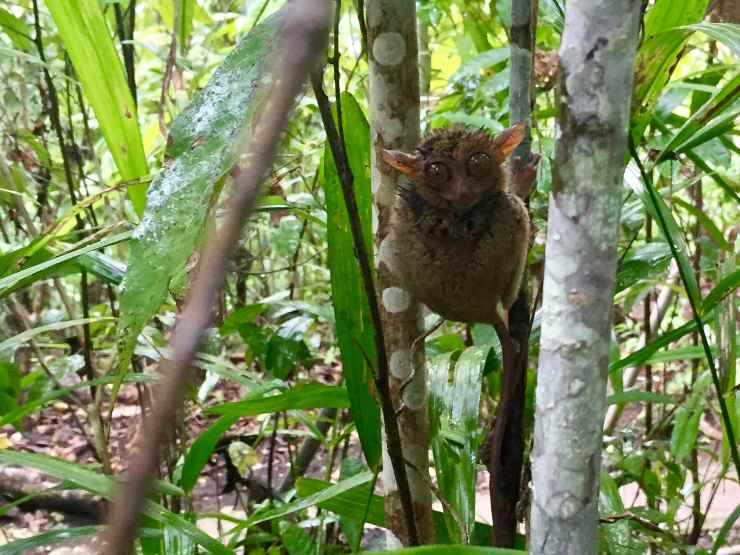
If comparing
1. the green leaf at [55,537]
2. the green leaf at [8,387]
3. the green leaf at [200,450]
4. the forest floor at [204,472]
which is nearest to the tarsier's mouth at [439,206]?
the green leaf at [200,450]

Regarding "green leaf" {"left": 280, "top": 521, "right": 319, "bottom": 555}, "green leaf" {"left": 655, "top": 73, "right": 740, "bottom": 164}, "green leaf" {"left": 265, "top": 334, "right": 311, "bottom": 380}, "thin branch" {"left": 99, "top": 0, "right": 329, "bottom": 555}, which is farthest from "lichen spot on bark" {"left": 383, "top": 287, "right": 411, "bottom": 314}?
"thin branch" {"left": 99, "top": 0, "right": 329, "bottom": 555}

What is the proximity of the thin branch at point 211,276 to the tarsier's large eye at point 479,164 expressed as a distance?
1053 millimetres

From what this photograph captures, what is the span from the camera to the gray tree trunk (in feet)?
2.39

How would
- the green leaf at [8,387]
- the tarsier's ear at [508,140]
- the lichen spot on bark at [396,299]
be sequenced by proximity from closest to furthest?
the tarsier's ear at [508,140], the lichen spot on bark at [396,299], the green leaf at [8,387]

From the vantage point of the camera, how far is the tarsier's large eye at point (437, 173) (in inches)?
48.1

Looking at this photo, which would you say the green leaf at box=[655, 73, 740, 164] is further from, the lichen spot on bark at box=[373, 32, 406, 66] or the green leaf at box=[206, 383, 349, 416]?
the green leaf at box=[206, 383, 349, 416]

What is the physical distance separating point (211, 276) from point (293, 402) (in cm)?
123

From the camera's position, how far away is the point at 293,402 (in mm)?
1429

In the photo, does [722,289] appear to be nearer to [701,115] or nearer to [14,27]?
[701,115]

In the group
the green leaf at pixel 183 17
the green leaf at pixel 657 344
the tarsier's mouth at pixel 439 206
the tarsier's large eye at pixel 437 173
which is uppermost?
the green leaf at pixel 183 17

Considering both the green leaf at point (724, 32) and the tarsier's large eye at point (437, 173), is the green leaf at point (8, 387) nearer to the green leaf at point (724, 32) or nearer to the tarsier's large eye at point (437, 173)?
the tarsier's large eye at point (437, 173)

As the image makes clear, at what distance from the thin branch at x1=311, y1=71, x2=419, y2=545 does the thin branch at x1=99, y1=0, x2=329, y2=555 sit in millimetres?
596

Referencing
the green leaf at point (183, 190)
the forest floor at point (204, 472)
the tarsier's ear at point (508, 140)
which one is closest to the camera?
the green leaf at point (183, 190)

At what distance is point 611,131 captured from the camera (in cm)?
74
